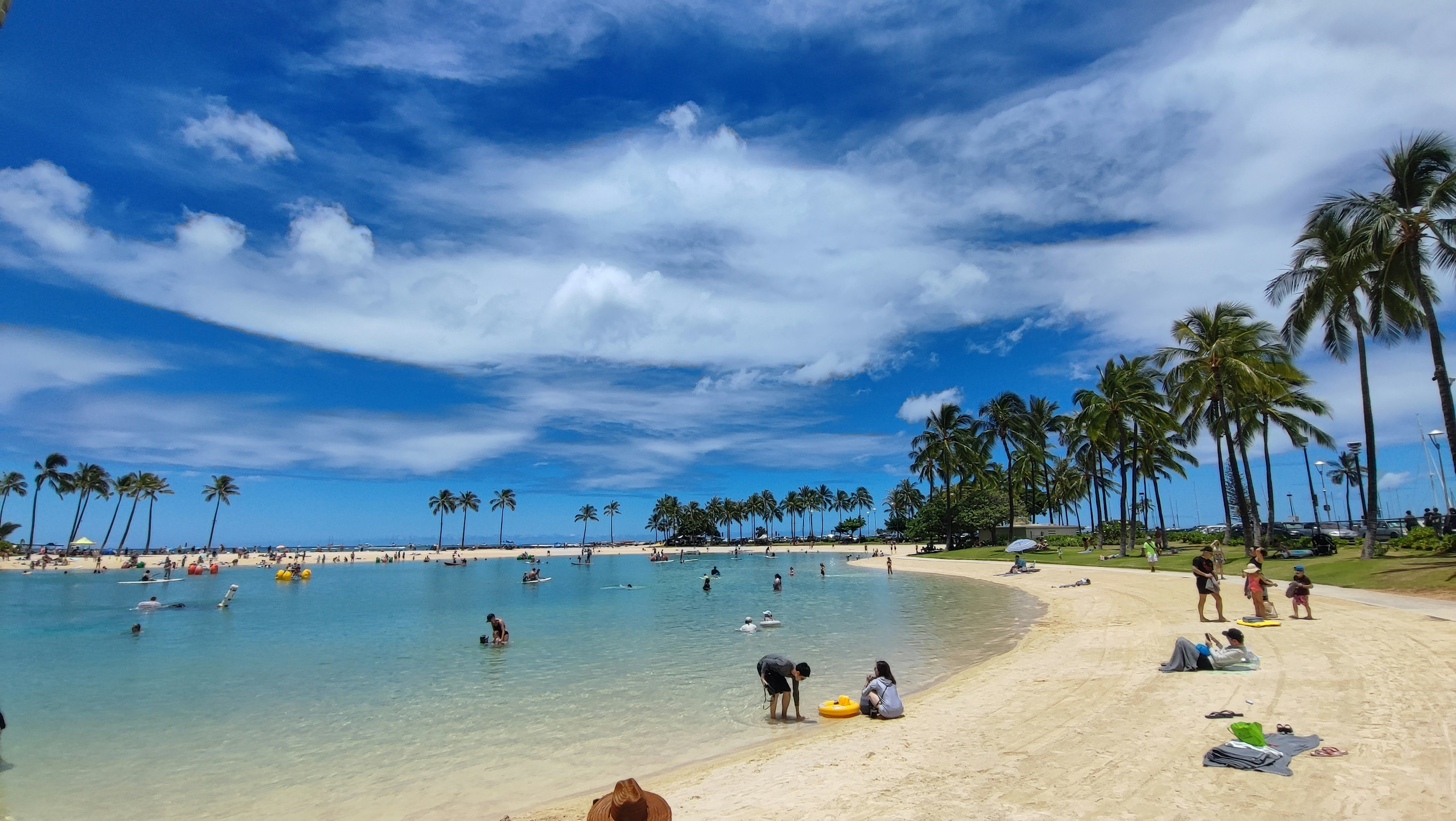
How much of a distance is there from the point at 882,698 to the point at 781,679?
73.5 inches

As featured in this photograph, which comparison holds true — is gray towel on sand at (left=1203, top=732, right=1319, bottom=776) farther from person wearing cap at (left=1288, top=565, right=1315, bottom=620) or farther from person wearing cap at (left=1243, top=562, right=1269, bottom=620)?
→ person wearing cap at (left=1288, top=565, right=1315, bottom=620)

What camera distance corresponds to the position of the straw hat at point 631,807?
5387 millimetres

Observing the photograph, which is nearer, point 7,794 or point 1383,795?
point 1383,795

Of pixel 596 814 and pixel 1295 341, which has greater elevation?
pixel 1295 341

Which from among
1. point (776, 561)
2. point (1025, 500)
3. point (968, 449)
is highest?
point (968, 449)

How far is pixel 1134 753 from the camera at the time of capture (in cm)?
791

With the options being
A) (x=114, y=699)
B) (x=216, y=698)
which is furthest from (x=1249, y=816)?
(x=114, y=699)

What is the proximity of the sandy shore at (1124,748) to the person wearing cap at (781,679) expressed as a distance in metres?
1.03

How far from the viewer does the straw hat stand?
539 cm

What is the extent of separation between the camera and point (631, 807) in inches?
213

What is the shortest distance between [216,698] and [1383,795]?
21415 millimetres

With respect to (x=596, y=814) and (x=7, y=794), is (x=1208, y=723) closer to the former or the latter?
(x=596, y=814)

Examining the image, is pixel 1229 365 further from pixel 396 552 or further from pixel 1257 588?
pixel 396 552

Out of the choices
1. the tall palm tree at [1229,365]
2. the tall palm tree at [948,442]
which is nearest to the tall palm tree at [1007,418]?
the tall palm tree at [948,442]
